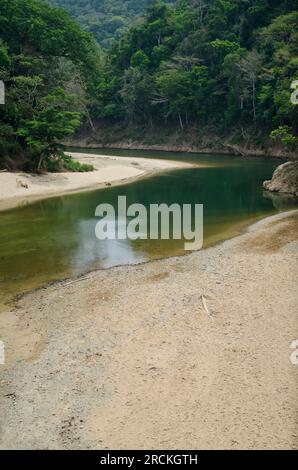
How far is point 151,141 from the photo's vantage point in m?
76.6

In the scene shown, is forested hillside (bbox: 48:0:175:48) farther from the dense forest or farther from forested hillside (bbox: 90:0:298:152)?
forested hillside (bbox: 90:0:298:152)

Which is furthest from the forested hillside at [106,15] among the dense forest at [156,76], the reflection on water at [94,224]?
the reflection on water at [94,224]

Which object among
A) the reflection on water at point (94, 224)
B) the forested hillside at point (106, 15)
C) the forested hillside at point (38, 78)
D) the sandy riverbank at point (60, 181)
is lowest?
the reflection on water at point (94, 224)

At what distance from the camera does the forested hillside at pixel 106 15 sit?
13181 cm

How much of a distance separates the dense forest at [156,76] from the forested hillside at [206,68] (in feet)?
0.54

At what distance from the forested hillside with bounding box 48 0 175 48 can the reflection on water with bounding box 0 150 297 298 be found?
100717mm

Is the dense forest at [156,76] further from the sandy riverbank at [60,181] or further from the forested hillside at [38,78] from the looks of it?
the sandy riverbank at [60,181]

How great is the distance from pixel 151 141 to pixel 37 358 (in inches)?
2718

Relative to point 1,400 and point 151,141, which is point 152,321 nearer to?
point 1,400

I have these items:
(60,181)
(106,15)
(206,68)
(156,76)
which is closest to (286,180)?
(60,181)

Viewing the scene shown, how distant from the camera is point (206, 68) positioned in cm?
6819

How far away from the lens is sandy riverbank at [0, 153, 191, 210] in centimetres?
Result: 2928

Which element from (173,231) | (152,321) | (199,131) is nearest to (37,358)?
(152,321)

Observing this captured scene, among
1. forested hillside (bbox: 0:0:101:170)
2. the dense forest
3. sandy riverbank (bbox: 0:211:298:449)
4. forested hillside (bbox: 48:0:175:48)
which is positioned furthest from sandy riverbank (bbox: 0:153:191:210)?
forested hillside (bbox: 48:0:175:48)
